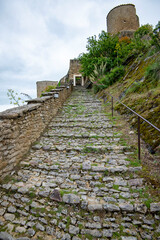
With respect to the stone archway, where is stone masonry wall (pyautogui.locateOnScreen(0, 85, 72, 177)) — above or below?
below

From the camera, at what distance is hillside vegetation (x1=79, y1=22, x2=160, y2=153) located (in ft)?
11.2

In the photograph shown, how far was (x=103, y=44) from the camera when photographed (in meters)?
9.34

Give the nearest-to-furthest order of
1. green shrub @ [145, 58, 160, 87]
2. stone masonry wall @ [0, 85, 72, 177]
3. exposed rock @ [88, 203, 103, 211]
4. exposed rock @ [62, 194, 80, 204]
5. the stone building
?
exposed rock @ [88, 203, 103, 211]
exposed rock @ [62, 194, 80, 204]
stone masonry wall @ [0, 85, 72, 177]
green shrub @ [145, 58, 160, 87]
the stone building

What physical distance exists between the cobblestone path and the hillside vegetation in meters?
0.96

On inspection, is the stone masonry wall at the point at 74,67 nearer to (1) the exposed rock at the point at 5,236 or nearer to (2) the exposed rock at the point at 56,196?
(2) the exposed rock at the point at 56,196

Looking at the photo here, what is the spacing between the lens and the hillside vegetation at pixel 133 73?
3427 mm

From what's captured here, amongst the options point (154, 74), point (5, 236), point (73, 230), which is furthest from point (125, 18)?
point (5, 236)

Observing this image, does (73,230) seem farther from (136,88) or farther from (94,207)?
(136,88)

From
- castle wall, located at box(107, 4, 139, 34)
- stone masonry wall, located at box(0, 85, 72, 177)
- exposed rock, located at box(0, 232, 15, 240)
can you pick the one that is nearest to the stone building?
castle wall, located at box(107, 4, 139, 34)

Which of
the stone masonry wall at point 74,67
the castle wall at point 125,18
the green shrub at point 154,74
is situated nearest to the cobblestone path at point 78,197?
the green shrub at point 154,74

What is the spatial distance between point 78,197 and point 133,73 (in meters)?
6.31

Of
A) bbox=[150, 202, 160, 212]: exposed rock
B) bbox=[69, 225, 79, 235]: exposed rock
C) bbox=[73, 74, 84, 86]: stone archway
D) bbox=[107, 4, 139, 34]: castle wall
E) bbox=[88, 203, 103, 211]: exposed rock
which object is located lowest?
bbox=[69, 225, 79, 235]: exposed rock

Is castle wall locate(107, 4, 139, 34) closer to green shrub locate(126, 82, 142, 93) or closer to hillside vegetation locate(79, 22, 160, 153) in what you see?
hillside vegetation locate(79, 22, 160, 153)

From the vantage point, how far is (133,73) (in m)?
6.56
